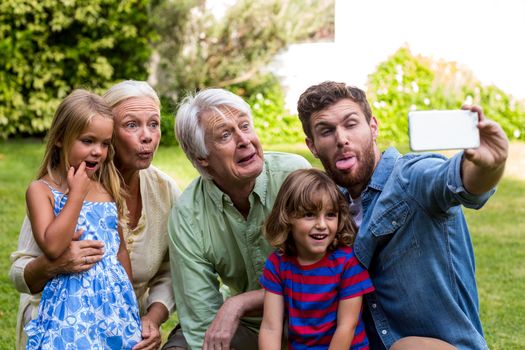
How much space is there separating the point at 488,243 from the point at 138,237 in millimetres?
3721

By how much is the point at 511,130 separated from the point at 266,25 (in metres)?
3.63

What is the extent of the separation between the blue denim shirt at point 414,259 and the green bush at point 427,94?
738 centimetres

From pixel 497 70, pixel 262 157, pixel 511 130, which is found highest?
pixel 262 157

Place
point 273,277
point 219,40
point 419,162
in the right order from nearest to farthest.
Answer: point 419,162 → point 273,277 → point 219,40

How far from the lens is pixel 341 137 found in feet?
10.3

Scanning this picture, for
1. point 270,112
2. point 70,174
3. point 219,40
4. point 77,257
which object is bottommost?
point 270,112

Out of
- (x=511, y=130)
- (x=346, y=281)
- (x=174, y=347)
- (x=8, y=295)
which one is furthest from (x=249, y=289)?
(x=511, y=130)

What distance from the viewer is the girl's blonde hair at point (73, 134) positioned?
3.34 meters

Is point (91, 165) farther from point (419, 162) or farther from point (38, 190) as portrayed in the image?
point (419, 162)

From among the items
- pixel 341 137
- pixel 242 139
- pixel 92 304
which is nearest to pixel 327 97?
pixel 341 137

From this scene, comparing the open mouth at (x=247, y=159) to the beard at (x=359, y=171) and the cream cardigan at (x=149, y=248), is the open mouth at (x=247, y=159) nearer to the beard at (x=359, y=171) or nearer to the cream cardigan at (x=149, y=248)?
the beard at (x=359, y=171)

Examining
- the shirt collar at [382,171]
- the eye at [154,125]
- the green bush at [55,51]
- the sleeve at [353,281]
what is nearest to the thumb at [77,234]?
the eye at [154,125]

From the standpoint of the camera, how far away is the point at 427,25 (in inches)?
441

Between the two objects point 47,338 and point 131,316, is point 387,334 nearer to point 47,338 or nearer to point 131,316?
point 131,316
